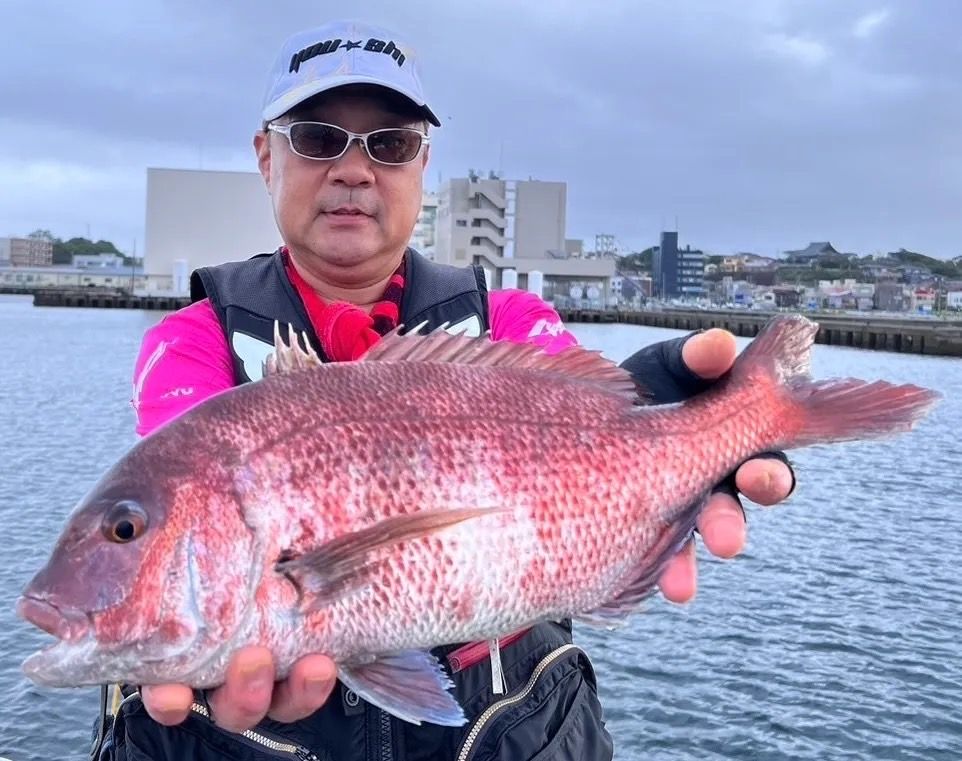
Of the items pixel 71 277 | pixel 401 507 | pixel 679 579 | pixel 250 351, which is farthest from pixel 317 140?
pixel 71 277

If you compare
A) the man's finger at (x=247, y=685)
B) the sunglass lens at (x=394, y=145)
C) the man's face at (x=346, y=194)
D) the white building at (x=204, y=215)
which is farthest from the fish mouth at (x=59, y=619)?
the white building at (x=204, y=215)

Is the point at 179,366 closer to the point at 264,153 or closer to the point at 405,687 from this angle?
the point at 264,153

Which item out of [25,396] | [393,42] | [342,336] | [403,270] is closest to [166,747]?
[342,336]

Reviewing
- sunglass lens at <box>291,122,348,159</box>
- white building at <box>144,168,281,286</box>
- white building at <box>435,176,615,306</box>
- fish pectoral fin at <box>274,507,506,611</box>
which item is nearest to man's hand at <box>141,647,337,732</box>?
fish pectoral fin at <box>274,507,506,611</box>

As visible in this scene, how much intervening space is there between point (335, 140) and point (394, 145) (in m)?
0.20

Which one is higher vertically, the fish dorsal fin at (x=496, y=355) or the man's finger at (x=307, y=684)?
the fish dorsal fin at (x=496, y=355)

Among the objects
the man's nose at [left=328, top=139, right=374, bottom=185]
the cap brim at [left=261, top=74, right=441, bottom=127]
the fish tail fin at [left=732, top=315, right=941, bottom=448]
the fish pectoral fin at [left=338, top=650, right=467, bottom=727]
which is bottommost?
the fish pectoral fin at [left=338, top=650, right=467, bottom=727]

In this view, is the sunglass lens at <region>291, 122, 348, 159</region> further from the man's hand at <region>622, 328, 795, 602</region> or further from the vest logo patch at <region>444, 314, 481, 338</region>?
the man's hand at <region>622, 328, 795, 602</region>

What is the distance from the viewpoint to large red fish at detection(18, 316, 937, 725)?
6.86 ft

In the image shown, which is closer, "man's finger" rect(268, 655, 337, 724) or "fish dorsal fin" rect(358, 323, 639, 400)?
"man's finger" rect(268, 655, 337, 724)

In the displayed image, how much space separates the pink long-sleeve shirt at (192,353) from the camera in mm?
2676

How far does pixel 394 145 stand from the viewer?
3.08m

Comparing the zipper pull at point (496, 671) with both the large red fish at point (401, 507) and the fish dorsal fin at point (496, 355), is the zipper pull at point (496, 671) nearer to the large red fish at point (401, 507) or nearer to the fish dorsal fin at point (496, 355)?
the large red fish at point (401, 507)

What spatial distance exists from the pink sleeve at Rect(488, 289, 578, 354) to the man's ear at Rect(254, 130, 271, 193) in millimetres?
912
